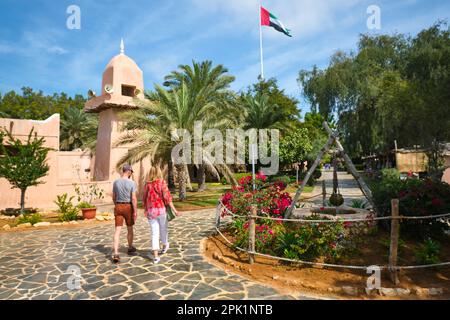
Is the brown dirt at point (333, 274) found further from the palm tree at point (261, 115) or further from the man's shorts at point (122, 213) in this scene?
the palm tree at point (261, 115)

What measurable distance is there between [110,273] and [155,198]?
1.57 m

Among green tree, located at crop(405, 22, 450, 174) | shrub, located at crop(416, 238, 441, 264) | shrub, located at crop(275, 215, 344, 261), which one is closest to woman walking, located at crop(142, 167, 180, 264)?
shrub, located at crop(275, 215, 344, 261)

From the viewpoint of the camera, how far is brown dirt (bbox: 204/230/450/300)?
446 centimetres

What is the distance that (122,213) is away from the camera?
591 centimetres

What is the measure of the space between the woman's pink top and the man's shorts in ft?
1.32

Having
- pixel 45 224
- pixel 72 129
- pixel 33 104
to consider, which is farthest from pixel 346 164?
pixel 33 104

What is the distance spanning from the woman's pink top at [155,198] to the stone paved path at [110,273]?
101 cm

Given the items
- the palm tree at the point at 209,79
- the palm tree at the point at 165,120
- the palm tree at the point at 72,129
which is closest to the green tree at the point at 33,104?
the palm tree at the point at 72,129

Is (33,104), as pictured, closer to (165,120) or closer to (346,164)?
(165,120)
